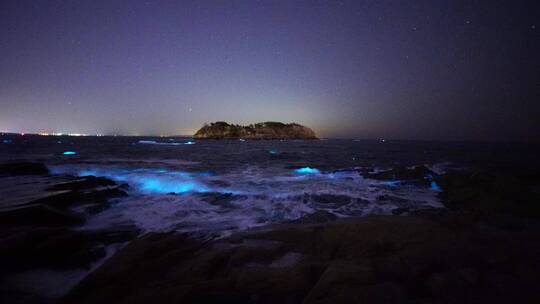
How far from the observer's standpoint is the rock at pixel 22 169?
54.2 feet

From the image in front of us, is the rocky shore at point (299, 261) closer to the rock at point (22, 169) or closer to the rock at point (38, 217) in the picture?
the rock at point (38, 217)

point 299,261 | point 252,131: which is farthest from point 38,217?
point 252,131

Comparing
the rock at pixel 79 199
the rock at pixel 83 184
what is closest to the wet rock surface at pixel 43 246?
the rock at pixel 79 199

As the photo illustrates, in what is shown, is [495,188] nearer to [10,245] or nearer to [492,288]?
[492,288]

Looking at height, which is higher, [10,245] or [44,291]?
[10,245]

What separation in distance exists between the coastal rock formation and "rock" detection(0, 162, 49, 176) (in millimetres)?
155410

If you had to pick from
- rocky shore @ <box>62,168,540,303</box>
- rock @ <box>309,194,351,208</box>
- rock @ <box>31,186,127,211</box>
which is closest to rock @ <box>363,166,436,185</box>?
rock @ <box>309,194,351,208</box>

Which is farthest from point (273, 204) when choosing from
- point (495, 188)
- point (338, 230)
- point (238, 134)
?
point (238, 134)

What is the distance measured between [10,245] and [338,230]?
7204 millimetres

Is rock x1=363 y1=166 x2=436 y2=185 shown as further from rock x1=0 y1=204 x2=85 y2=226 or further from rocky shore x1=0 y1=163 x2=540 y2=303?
rock x1=0 y1=204 x2=85 y2=226

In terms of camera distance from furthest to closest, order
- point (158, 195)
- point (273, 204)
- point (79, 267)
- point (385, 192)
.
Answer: point (385, 192)
point (158, 195)
point (273, 204)
point (79, 267)

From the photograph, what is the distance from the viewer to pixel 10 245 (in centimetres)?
516

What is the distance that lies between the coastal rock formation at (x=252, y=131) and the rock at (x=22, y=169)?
155 m

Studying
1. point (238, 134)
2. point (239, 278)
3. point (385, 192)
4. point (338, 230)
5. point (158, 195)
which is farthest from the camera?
point (238, 134)
